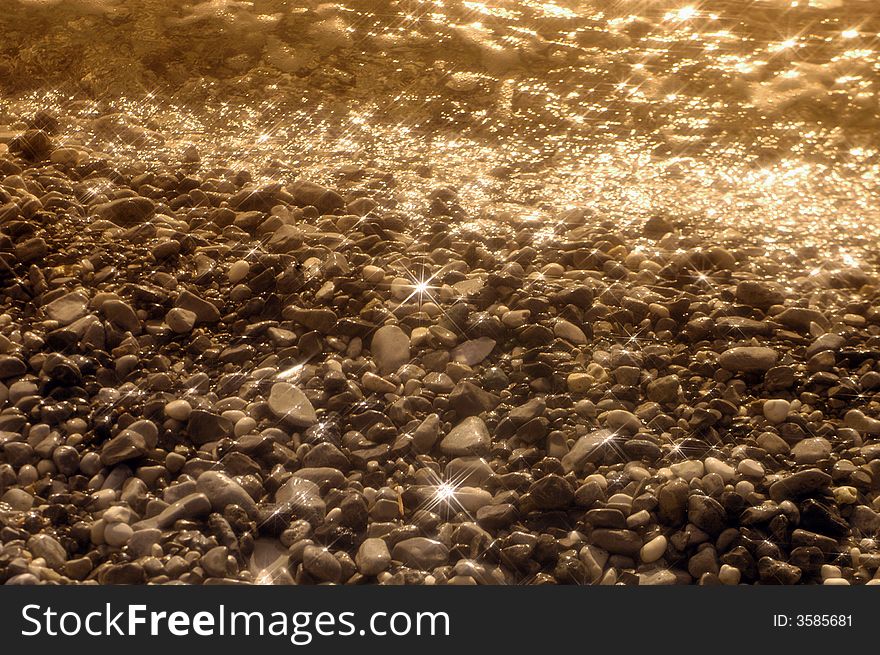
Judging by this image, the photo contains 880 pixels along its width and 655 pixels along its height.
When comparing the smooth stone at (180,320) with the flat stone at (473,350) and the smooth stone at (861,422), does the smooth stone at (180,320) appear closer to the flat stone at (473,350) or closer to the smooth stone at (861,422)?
the flat stone at (473,350)

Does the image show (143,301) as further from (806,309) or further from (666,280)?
(806,309)

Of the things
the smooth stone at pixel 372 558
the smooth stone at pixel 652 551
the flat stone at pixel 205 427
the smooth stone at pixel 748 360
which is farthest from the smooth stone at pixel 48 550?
the smooth stone at pixel 748 360

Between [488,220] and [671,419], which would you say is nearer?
[671,419]

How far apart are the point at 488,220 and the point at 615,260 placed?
53 cm

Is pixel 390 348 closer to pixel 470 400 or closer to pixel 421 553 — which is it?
pixel 470 400

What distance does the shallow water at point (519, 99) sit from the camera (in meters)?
3.95

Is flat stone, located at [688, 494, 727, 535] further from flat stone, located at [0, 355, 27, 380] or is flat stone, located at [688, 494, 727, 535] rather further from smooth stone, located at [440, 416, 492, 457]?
flat stone, located at [0, 355, 27, 380]

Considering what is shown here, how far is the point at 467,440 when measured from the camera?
275 cm

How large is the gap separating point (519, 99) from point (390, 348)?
80.2 inches

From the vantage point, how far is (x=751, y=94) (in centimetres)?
Result: 470

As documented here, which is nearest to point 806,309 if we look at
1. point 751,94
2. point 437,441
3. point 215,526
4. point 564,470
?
point 564,470

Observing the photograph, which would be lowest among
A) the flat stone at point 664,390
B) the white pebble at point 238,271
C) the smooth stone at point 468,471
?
the smooth stone at point 468,471

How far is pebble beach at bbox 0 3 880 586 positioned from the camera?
249 cm

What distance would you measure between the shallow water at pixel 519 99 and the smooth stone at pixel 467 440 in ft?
3.43
